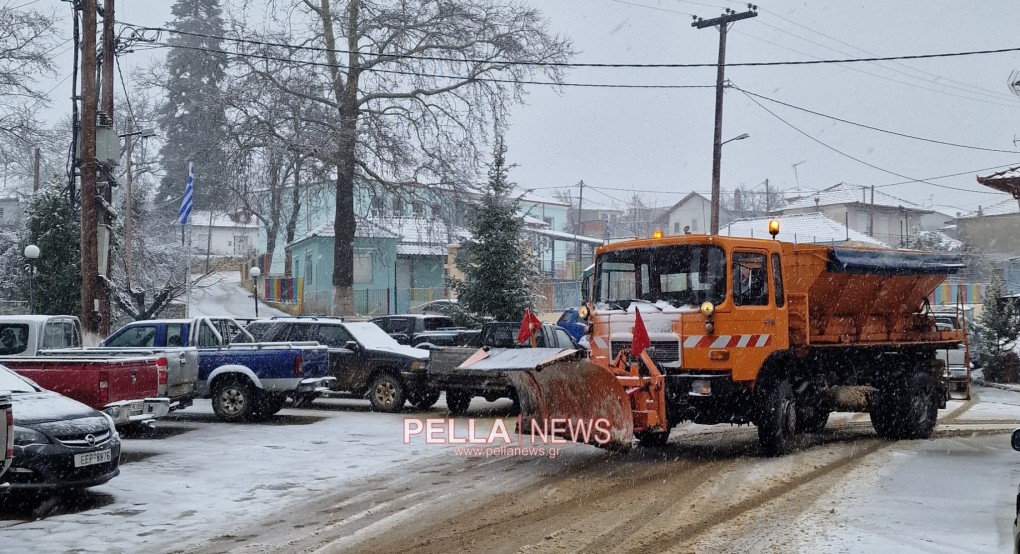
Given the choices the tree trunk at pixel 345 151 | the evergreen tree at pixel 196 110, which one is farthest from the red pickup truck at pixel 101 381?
the tree trunk at pixel 345 151

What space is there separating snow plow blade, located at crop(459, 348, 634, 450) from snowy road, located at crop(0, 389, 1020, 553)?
0.50m

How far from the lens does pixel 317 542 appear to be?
7488 mm

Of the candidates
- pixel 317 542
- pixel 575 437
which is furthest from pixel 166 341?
pixel 317 542

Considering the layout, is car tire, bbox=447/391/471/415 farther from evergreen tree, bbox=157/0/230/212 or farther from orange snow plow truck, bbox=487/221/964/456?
evergreen tree, bbox=157/0/230/212

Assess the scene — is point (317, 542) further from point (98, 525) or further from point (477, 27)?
point (477, 27)

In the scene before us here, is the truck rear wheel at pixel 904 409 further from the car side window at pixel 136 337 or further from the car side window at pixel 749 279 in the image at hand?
the car side window at pixel 136 337

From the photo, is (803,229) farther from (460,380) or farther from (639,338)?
(639,338)

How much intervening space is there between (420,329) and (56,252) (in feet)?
44.3

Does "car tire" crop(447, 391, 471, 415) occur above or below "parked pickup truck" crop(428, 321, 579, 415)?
below

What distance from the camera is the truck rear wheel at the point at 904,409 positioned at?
14.1 meters

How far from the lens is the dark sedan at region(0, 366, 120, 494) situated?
28.6ft

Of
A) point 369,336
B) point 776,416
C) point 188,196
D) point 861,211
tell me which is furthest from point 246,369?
point 861,211

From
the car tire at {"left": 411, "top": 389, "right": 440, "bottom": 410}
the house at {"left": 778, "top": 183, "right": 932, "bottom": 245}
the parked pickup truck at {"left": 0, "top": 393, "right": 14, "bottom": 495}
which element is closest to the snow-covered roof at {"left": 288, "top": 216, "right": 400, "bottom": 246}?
the car tire at {"left": 411, "top": 389, "right": 440, "bottom": 410}

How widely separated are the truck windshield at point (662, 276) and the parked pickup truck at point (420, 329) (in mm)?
10159
